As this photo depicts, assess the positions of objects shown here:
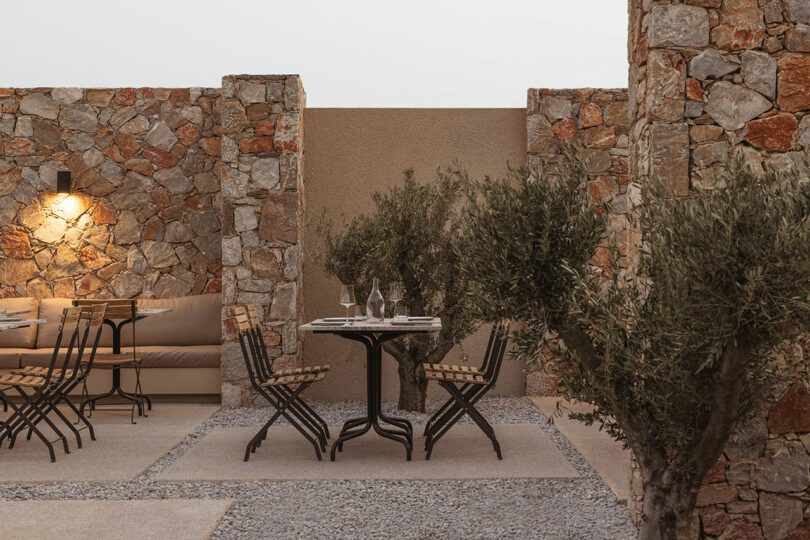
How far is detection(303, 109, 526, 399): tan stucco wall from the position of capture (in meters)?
7.03

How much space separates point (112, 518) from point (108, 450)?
61.1 inches

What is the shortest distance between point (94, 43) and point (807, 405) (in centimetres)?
958

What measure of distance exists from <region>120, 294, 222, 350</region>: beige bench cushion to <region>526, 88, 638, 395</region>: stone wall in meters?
2.98

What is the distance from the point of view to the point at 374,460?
182 inches

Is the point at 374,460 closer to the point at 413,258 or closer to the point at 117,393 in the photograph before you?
the point at 413,258

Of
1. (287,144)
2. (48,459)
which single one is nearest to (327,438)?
(48,459)

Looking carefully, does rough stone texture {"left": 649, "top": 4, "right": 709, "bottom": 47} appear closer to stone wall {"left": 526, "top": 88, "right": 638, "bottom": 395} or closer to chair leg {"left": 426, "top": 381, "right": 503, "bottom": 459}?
chair leg {"left": 426, "top": 381, "right": 503, "bottom": 459}

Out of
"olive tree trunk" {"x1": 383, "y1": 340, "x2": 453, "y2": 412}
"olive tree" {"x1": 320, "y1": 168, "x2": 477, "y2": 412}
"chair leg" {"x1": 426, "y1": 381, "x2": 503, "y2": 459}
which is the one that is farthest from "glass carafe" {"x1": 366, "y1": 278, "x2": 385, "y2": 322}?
"olive tree trunk" {"x1": 383, "y1": 340, "x2": 453, "y2": 412}

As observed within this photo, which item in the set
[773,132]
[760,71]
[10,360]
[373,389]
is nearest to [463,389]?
[373,389]

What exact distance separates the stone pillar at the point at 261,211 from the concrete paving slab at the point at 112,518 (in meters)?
2.84

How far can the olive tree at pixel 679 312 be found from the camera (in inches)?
74.7

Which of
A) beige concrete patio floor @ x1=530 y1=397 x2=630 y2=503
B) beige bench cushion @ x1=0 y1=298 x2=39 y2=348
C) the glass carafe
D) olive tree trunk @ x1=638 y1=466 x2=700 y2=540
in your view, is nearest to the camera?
olive tree trunk @ x1=638 y1=466 x2=700 y2=540

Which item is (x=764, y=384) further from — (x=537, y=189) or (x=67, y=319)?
(x=67, y=319)

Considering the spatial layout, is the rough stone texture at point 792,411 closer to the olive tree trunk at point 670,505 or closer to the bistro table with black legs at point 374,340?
the olive tree trunk at point 670,505
